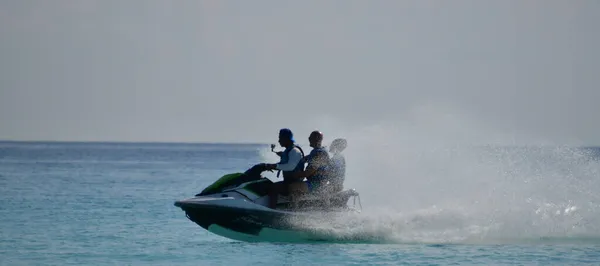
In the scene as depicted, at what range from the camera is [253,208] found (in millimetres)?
17734

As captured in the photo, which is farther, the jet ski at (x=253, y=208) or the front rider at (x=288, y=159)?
the jet ski at (x=253, y=208)

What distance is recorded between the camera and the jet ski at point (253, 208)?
696 inches

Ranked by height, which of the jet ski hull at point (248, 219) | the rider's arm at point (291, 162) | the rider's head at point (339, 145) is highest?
the rider's head at point (339, 145)

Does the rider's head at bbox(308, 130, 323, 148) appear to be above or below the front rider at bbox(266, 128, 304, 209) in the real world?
above

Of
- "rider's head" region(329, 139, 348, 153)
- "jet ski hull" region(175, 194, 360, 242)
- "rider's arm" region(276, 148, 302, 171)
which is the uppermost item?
"rider's head" region(329, 139, 348, 153)

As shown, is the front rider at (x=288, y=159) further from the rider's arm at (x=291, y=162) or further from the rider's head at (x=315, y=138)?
the rider's head at (x=315, y=138)

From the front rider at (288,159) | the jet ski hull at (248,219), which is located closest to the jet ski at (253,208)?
the jet ski hull at (248,219)

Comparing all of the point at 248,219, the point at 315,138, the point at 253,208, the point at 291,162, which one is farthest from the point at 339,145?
the point at 248,219

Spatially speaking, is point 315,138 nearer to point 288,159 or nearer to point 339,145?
point 339,145

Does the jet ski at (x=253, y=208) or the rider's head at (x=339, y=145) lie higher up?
the rider's head at (x=339, y=145)

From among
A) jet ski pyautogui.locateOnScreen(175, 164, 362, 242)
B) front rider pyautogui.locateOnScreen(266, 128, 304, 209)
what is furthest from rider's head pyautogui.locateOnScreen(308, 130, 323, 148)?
jet ski pyautogui.locateOnScreen(175, 164, 362, 242)

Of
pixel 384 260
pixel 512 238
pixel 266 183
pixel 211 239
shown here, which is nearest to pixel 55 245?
pixel 211 239

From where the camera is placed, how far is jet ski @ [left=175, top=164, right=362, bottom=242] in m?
17.7

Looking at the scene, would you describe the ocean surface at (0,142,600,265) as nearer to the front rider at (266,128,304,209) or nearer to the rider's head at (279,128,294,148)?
the front rider at (266,128,304,209)
